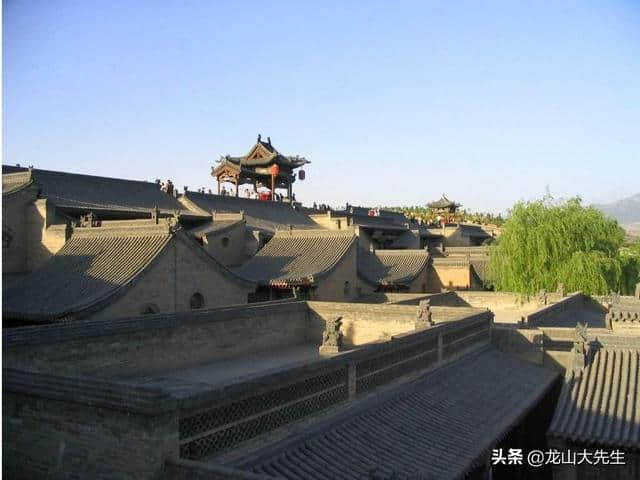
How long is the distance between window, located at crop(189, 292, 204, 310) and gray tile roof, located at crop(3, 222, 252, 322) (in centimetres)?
110

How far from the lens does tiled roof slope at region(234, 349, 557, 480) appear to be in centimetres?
702

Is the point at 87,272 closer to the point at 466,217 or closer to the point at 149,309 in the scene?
the point at 149,309

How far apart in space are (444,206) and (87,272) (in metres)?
66.5

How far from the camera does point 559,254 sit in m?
27.4

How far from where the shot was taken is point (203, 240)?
27.1 m

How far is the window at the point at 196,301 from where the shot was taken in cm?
1931

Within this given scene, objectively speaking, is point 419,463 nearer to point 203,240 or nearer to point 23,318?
point 23,318

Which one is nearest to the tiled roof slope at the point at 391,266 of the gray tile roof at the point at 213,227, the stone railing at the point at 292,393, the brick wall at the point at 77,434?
the gray tile roof at the point at 213,227

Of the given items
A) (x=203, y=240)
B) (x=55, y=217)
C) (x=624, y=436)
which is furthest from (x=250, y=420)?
(x=203, y=240)

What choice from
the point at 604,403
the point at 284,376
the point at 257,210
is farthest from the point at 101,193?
the point at 284,376

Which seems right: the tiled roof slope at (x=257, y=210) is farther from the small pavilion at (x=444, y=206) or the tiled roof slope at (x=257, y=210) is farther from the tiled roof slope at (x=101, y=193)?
the small pavilion at (x=444, y=206)

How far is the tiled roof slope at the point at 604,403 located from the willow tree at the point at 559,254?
564 inches

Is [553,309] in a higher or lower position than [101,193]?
lower

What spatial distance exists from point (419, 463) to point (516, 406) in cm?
384
